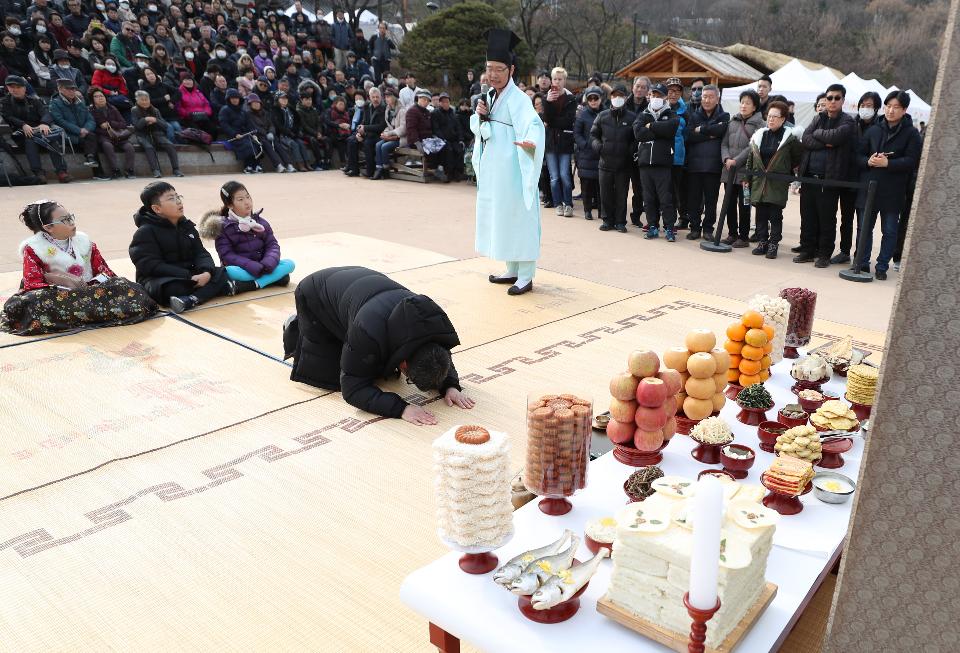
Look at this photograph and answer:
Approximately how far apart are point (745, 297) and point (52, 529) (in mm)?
3965

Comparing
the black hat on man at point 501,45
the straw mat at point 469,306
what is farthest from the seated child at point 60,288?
the black hat on man at point 501,45

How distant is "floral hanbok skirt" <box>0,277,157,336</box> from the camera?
11.7 ft

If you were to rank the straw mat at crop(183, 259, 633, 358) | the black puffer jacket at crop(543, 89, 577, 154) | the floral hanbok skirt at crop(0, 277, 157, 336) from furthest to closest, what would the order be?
the black puffer jacket at crop(543, 89, 577, 154)
the straw mat at crop(183, 259, 633, 358)
the floral hanbok skirt at crop(0, 277, 157, 336)

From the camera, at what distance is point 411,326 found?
2.44 metres

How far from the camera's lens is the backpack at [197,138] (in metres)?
9.98

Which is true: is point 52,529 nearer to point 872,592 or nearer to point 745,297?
point 872,592

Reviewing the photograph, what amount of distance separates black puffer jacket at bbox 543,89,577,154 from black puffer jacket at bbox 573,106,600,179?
0.59 feet

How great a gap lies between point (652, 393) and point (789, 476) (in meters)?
0.35

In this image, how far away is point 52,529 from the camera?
2.03 meters

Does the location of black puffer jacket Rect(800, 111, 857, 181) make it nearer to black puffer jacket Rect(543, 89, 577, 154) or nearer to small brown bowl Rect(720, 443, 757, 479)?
black puffer jacket Rect(543, 89, 577, 154)

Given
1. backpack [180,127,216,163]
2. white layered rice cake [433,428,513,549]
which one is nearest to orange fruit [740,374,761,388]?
white layered rice cake [433,428,513,549]

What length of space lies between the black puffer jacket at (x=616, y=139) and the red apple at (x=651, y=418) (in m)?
4.95

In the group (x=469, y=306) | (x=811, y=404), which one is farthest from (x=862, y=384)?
(x=469, y=306)

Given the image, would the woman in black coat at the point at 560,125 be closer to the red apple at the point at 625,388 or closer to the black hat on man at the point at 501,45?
the black hat on man at the point at 501,45
